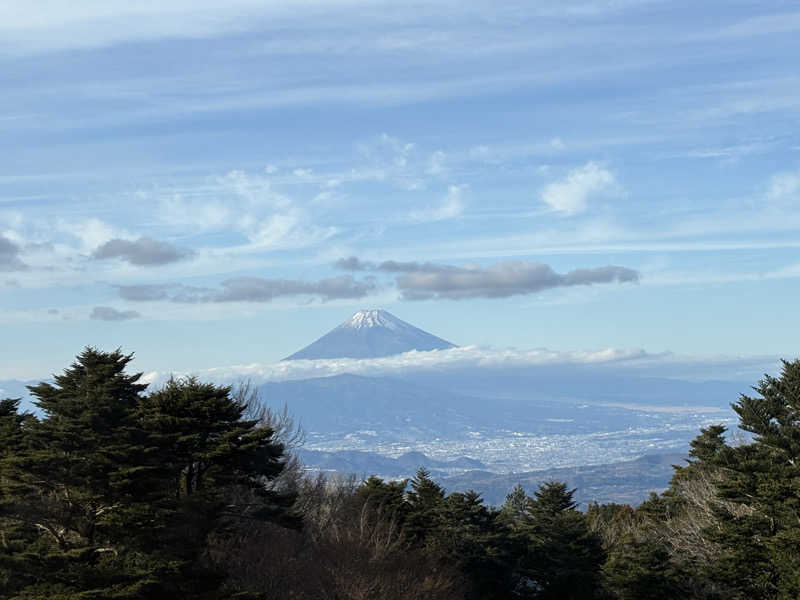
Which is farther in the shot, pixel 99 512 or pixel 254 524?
pixel 254 524

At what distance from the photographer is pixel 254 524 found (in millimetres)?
47719

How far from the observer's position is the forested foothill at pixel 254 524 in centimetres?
3172

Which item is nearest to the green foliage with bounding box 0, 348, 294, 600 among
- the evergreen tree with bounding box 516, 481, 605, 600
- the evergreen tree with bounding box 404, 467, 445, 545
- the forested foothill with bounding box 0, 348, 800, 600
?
the forested foothill with bounding box 0, 348, 800, 600

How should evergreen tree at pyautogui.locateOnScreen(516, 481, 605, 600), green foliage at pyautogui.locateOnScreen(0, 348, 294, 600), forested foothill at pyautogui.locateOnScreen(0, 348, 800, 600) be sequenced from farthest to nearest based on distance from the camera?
evergreen tree at pyautogui.locateOnScreen(516, 481, 605, 600) → forested foothill at pyautogui.locateOnScreen(0, 348, 800, 600) → green foliage at pyautogui.locateOnScreen(0, 348, 294, 600)

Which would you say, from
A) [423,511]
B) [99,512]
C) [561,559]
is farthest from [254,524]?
[561,559]

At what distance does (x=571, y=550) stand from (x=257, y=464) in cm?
3797

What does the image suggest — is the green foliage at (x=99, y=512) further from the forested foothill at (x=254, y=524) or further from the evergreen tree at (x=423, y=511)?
the evergreen tree at (x=423, y=511)

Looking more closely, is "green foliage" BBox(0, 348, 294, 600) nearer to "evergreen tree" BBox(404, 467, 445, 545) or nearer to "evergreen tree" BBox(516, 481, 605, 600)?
"evergreen tree" BBox(404, 467, 445, 545)

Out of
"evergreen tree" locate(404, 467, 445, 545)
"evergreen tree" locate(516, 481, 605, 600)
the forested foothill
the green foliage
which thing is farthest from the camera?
"evergreen tree" locate(516, 481, 605, 600)

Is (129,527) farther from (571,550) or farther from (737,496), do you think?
(571,550)

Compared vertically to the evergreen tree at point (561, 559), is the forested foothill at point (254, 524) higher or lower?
higher

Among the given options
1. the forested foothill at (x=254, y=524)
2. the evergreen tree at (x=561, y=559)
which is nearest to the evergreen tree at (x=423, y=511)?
the forested foothill at (x=254, y=524)

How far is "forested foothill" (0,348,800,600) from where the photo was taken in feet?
104

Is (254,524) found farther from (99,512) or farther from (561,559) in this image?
(561,559)
